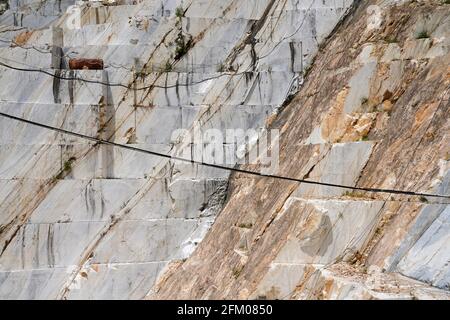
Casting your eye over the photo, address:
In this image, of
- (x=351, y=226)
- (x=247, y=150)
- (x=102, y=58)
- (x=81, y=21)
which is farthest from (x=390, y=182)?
(x=81, y=21)

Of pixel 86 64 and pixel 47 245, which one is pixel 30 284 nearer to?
pixel 47 245

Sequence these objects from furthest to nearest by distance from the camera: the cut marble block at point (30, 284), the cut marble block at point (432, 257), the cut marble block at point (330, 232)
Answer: the cut marble block at point (30, 284) < the cut marble block at point (330, 232) < the cut marble block at point (432, 257)

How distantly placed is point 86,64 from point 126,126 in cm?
144

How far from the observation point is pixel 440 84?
10.1 m

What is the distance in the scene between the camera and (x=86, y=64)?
44.6 feet

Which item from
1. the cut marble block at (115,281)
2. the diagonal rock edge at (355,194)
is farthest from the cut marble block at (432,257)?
the cut marble block at (115,281)

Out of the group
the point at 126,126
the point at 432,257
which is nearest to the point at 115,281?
the point at 126,126

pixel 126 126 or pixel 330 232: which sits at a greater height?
pixel 126 126

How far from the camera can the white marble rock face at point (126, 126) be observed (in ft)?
40.3

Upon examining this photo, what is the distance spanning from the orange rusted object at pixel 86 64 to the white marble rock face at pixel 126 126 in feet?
0.63

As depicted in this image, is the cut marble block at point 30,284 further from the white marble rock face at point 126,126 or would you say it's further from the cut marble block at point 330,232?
the cut marble block at point 330,232

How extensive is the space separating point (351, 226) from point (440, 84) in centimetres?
241

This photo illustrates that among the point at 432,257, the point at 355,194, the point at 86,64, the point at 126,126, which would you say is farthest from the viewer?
the point at 86,64

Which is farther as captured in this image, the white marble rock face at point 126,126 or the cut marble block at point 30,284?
the white marble rock face at point 126,126
